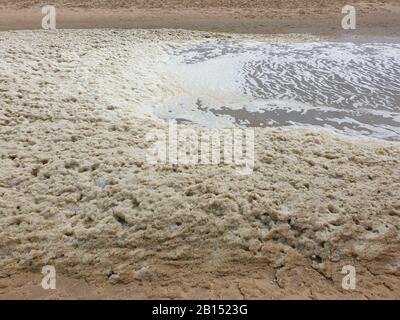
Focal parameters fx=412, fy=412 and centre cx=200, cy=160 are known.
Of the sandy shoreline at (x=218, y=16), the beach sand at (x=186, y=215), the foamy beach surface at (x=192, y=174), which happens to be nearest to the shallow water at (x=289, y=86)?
the foamy beach surface at (x=192, y=174)

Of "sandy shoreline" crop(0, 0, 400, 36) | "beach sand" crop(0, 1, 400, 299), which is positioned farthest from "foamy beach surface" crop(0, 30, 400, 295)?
"sandy shoreline" crop(0, 0, 400, 36)

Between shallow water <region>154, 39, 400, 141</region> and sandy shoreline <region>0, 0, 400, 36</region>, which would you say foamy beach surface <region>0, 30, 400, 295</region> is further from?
sandy shoreline <region>0, 0, 400, 36</region>

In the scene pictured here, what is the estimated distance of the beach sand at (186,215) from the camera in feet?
9.76

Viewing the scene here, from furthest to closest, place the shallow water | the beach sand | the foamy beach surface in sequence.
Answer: the shallow water → the foamy beach surface → the beach sand

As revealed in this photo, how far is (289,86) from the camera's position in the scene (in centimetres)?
599

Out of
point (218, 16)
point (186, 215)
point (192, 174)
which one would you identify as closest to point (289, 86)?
point (192, 174)

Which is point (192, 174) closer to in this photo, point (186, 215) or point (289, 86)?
point (186, 215)

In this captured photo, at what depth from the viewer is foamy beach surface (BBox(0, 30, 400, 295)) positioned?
3160 mm

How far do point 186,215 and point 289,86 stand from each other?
3.33 meters

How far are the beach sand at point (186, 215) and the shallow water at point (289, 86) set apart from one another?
1.83ft

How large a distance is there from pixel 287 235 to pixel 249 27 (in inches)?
271

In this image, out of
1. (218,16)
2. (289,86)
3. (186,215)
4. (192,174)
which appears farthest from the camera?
(218,16)

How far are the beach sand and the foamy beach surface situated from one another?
1 cm

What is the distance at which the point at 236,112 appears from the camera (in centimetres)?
526
